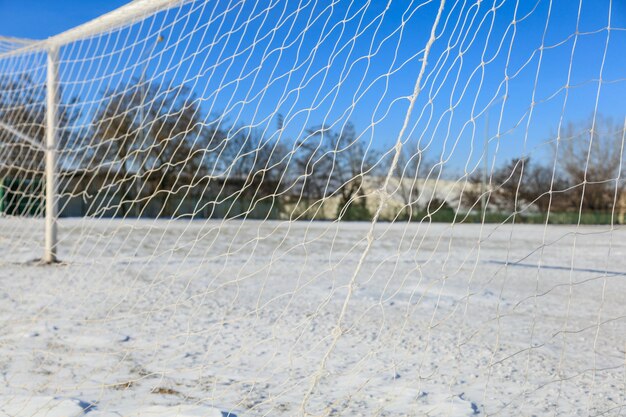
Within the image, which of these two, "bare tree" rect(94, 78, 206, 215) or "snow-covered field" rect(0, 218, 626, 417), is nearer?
"snow-covered field" rect(0, 218, 626, 417)

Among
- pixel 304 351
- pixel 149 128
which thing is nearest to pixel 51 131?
pixel 304 351

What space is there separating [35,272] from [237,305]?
2.78m

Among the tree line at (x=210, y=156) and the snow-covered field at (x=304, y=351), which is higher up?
the tree line at (x=210, y=156)

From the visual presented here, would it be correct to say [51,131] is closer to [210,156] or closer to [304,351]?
[304,351]

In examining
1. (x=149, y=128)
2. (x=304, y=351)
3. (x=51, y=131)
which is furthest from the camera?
(x=149, y=128)

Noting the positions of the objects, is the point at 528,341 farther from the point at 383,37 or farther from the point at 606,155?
the point at 606,155

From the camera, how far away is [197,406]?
2.38m

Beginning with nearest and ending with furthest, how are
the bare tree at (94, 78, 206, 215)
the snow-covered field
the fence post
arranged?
the snow-covered field, the bare tree at (94, 78, 206, 215), the fence post

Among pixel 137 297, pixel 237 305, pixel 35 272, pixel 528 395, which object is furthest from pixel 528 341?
pixel 35 272

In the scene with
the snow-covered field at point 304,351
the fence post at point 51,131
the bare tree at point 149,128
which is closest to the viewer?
the snow-covered field at point 304,351

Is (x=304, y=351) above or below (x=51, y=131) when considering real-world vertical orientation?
below

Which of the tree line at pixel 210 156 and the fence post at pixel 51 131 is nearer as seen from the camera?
the tree line at pixel 210 156

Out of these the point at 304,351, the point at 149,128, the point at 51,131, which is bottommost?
the point at 304,351

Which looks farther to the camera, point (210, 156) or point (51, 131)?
point (210, 156)
